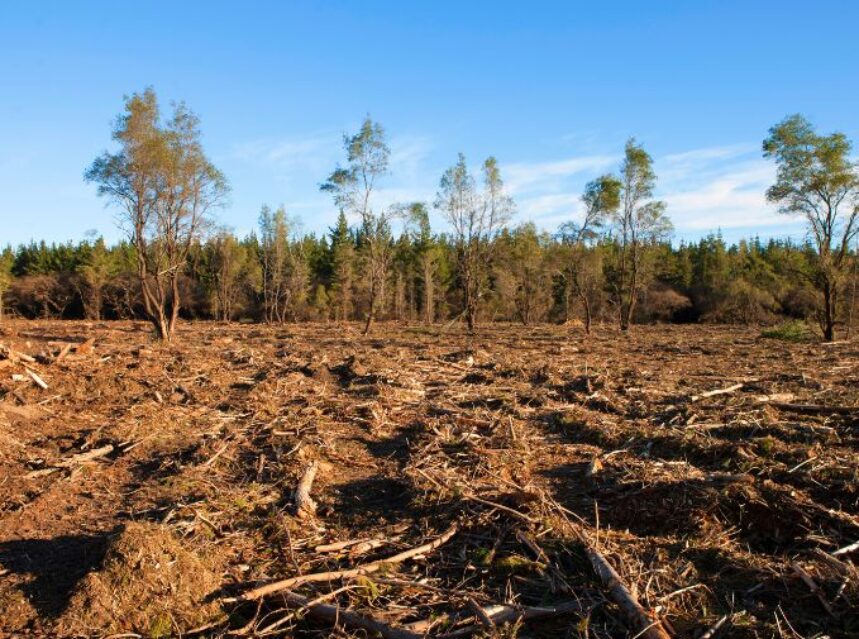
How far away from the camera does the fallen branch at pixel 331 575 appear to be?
13.9 ft

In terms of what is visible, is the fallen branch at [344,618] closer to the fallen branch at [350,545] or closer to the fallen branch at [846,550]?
the fallen branch at [350,545]

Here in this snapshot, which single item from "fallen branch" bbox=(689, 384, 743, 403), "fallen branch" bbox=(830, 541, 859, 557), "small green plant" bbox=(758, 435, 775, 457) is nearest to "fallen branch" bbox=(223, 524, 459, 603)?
"fallen branch" bbox=(830, 541, 859, 557)

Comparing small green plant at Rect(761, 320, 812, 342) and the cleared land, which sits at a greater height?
small green plant at Rect(761, 320, 812, 342)

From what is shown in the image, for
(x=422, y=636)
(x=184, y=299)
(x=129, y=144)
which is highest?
(x=129, y=144)

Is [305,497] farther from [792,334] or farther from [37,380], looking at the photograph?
[792,334]

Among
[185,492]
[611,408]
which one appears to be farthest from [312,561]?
[611,408]

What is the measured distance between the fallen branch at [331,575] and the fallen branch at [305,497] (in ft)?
4.09

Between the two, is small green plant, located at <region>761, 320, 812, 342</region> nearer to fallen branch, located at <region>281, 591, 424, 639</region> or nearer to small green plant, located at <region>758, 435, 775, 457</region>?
small green plant, located at <region>758, 435, 775, 457</region>

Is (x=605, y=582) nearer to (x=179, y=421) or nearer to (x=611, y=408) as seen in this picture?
(x=611, y=408)

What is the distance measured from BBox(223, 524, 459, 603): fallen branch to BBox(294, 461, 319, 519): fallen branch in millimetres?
1247

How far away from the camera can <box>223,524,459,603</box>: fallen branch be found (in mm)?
4250

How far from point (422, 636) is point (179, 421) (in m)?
6.43

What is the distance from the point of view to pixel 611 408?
32.8 feet

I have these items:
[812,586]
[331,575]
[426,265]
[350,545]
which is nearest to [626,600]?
[812,586]
